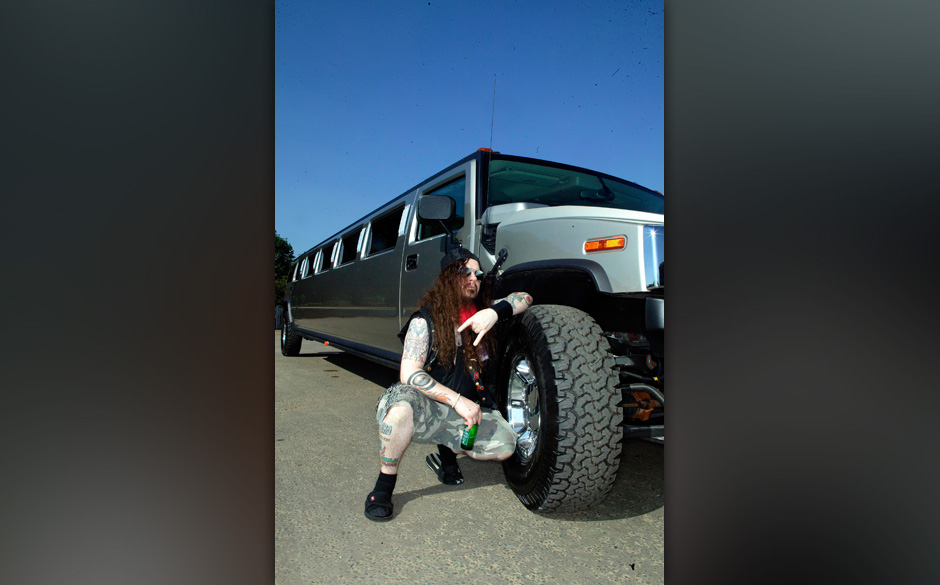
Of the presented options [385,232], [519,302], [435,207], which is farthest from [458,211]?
[385,232]

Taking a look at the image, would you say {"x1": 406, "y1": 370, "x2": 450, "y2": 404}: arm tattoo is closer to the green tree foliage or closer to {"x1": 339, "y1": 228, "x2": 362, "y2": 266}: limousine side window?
the green tree foliage

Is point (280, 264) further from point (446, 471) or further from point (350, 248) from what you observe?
point (350, 248)

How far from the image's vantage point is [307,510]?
1.72m

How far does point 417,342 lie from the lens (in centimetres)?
200

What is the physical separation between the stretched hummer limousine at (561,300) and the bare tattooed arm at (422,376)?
0.29 m

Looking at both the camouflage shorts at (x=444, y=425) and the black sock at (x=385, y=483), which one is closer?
the black sock at (x=385, y=483)

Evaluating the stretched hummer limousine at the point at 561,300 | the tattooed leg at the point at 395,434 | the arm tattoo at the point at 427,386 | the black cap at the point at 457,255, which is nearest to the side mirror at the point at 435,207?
the stretched hummer limousine at the point at 561,300

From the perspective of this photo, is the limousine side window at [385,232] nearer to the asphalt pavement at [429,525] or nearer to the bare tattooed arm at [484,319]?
the asphalt pavement at [429,525]

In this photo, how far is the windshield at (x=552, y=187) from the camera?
2.41 meters
